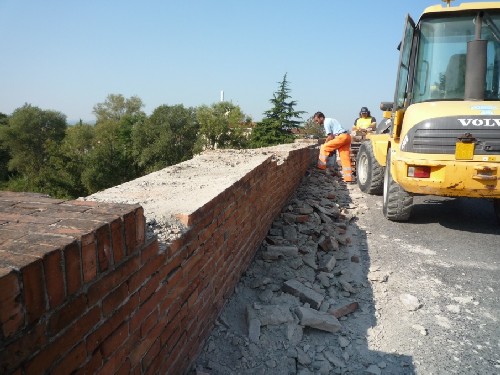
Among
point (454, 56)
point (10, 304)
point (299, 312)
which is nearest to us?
point (10, 304)

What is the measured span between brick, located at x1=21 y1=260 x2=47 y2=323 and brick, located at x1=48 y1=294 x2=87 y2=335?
7 cm

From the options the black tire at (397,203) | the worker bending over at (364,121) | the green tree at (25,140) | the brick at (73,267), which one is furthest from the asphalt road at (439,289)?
the green tree at (25,140)

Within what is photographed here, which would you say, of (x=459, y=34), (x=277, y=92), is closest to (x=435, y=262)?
(x=459, y=34)

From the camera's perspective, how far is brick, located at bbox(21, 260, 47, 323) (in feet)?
3.15

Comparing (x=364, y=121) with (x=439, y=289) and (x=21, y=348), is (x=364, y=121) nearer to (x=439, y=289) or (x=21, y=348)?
(x=439, y=289)

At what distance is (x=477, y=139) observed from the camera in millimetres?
4289

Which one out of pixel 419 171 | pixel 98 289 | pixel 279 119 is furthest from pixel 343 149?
pixel 279 119

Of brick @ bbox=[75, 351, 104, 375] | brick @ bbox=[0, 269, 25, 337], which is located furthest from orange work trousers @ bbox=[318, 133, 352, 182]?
brick @ bbox=[0, 269, 25, 337]

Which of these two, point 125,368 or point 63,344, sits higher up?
point 63,344

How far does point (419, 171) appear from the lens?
452 cm

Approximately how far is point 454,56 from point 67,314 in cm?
540

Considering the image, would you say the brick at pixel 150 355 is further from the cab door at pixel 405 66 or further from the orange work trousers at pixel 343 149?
the orange work trousers at pixel 343 149

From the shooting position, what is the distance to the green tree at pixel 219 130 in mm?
50094

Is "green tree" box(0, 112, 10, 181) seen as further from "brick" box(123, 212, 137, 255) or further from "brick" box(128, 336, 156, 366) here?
"brick" box(123, 212, 137, 255)
